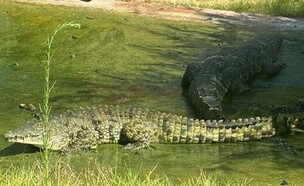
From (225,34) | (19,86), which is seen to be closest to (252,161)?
(19,86)

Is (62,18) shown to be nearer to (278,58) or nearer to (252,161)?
(278,58)

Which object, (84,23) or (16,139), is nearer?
(16,139)

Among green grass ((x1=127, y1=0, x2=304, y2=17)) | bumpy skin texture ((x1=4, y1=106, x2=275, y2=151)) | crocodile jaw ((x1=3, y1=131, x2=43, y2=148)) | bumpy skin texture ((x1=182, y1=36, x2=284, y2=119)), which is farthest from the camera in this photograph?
green grass ((x1=127, y1=0, x2=304, y2=17))

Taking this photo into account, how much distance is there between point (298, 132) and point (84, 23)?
6.89 meters

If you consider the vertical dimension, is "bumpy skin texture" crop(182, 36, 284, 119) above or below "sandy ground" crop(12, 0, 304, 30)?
below

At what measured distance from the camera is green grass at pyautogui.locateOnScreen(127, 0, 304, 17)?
588 inches

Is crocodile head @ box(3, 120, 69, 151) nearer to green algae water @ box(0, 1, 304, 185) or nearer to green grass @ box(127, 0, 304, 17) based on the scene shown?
green algae water @ box(0, 1, 304, 185)

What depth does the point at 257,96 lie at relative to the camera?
9.06 metres

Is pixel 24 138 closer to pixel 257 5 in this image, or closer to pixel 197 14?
pixel 197 14

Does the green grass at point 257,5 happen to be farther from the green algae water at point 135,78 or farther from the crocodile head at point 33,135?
the crocodile head at point 33,135

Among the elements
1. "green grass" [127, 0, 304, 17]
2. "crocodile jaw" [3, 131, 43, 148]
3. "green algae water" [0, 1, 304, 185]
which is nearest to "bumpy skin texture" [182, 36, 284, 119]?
"green algae water" [0, 1, 304, 185]

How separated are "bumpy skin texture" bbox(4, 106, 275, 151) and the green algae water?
122 millimetres

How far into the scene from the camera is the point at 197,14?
47.6 ft

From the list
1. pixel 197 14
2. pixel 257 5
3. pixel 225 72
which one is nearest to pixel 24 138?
pixel 225 72
